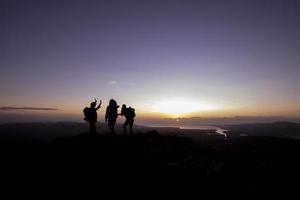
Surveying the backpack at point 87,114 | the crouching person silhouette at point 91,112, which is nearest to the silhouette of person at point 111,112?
the crouching person silhouette at point 91,112

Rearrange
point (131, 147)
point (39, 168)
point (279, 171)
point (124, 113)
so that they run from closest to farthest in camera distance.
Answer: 1. point (39, 168)
2. point (279, 171)
3. point (131, 147)
4. point (124, 113)

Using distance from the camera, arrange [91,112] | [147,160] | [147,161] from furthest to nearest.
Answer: [91,112] < [147,160] < [147,161]

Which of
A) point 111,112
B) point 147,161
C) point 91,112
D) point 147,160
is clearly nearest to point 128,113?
point 111,112

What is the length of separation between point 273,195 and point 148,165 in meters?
9.24

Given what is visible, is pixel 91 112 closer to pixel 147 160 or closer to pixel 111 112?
pixel 111 112

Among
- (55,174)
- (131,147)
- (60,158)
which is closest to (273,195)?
(131,147)

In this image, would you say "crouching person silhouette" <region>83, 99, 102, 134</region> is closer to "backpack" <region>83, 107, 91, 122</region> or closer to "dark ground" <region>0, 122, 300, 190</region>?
"backpack" <region>83, 107, 91, 122</region>

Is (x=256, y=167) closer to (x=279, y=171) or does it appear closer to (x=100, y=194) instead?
(x=279, y=171)

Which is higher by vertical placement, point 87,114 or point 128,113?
point 128,113

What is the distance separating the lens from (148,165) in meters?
20.7

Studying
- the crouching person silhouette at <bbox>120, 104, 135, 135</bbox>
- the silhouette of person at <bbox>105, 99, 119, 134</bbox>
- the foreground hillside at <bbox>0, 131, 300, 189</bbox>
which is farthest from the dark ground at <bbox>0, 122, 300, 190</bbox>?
the crouching person silhouette at <bbox>120, 104, 135, 135</bbox>

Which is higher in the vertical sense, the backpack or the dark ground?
the backpack

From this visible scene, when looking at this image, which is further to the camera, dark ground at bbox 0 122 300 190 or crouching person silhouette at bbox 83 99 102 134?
crouching person silhouette at bbox 83 99 102 134

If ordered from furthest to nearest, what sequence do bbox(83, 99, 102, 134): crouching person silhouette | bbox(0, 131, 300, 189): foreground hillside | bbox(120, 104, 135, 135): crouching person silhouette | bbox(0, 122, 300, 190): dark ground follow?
bbox(120, 104, 135, 135): crouching person silhouette
bbox(83, 99, 102, 134): crouching person silhouette
bbox(0, 131, 300, 189): foreground hillside
bbox(0, 122, 300, 190): dark ground
